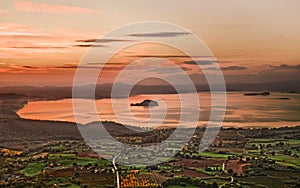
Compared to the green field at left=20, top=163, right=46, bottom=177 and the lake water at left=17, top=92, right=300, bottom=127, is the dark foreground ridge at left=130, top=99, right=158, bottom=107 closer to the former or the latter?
the lake water at left=17, top=92, right=300, bottom=127

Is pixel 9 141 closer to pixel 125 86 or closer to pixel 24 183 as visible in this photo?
pixel 24 183

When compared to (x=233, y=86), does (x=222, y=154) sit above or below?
below

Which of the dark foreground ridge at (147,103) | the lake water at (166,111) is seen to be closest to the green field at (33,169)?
the lake water at (166,111)

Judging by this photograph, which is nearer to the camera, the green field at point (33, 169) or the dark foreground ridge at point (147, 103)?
the green field at point (33, 169)

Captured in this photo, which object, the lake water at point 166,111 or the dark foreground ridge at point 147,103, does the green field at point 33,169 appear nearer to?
the lake water at point 166,111

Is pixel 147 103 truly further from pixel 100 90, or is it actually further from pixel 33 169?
pixel 33 169

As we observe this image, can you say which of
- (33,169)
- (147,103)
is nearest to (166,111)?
(147,103)

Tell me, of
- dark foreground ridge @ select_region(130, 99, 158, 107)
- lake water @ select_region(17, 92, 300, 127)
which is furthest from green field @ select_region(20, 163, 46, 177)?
dark foreground ridge @ select_region(130, 99, 158, 107)

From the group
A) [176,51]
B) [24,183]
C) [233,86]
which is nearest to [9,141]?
[24,183]
